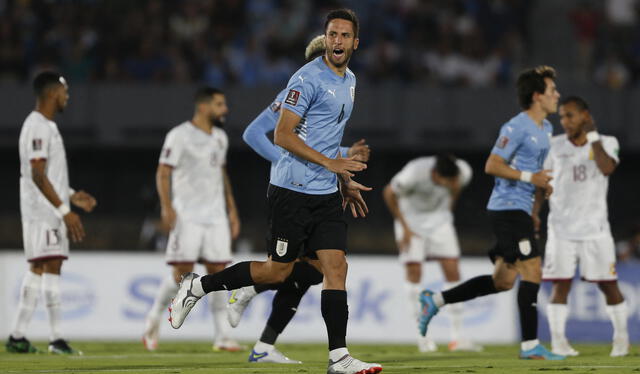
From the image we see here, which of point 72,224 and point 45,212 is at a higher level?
point 45,212

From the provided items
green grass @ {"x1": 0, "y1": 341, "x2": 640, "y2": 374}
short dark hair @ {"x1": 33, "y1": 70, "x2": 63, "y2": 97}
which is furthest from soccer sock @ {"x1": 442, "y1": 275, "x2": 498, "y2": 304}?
short dark hair @ {"x1": 33, "y1": 70, "x2": 63, "y2": 97}

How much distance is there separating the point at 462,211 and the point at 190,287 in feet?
40.3

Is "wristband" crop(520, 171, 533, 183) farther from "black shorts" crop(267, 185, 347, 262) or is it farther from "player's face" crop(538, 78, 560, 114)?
"black shorts" crop(267, 185, 347, 262)

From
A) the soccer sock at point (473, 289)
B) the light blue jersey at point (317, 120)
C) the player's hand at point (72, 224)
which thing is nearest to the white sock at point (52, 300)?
the player's hand at point (72, 224)

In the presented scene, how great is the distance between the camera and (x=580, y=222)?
32.6ft

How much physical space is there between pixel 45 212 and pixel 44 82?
1.13 metres

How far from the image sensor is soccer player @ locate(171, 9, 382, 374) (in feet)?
23.0

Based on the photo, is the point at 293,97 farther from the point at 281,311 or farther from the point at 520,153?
the point at 520,153

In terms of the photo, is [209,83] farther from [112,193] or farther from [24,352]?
[24,352]

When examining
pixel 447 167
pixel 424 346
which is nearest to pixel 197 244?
pixel 424 346

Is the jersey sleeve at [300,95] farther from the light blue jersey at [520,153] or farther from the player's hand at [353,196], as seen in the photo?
the light blue jersey at [520,153]

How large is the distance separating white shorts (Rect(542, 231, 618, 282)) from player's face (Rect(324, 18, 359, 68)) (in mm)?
3670

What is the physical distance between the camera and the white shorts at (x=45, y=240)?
9.66 metres

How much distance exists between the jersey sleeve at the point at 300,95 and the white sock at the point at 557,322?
13.0 feet
